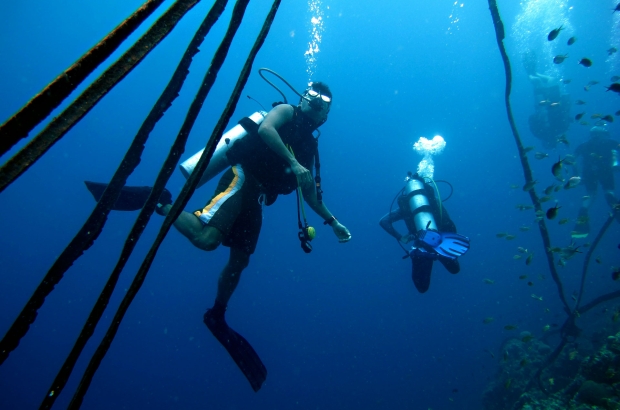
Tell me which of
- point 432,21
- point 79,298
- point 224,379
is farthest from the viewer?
point 432,21

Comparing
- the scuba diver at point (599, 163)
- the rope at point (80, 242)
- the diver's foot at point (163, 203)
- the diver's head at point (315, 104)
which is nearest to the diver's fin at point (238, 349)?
the diver's foot at point (163, 203)

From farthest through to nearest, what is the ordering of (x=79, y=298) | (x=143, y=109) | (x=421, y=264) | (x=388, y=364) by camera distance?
(x=143, y=109), (x=79, y=298), (x=388, y=364), (x=421, y=264)

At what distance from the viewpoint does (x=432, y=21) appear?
188ft

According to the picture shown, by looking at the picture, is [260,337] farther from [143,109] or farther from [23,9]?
[23,9]

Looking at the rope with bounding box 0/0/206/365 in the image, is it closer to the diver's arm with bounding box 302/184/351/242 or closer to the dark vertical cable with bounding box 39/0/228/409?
the dark vertical cable with bounding box 39/0/228/409

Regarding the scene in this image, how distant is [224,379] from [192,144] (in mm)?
40321

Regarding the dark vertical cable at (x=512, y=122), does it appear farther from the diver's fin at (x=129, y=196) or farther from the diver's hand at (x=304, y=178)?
the diver's fin at (x=129, y=196)

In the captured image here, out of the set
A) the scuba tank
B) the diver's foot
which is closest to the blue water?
the scuba tank

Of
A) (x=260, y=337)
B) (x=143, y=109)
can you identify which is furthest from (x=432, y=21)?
(x=260, y=337)

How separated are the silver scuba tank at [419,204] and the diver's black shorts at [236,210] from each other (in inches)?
171

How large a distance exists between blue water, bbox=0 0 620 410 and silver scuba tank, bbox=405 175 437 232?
58.4 ft

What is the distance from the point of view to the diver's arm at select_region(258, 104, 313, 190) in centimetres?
351

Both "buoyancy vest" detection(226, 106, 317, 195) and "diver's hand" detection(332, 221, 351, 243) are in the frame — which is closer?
"buoyancy vest" detection(226, 106, 317, 195)

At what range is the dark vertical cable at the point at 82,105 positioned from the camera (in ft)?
2.71
